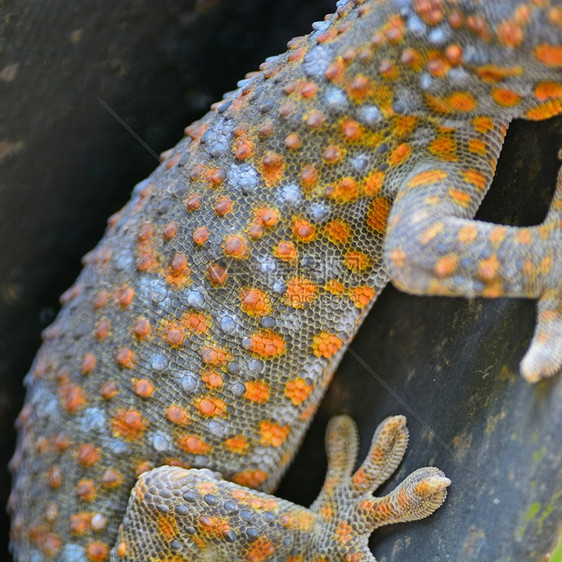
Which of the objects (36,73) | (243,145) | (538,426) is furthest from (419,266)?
(36,73)

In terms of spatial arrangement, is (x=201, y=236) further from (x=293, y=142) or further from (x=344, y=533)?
(x=344, y=533)

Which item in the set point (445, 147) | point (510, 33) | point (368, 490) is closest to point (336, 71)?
point (445, 147)

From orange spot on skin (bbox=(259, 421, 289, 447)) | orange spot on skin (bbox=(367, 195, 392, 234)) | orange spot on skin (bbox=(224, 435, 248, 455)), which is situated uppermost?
orange spot on skin (bbox=(367, 195, 392, 234))

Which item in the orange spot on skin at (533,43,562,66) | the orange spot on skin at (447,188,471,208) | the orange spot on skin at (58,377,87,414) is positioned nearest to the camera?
the orange spot on skin at (533,43,562,66)

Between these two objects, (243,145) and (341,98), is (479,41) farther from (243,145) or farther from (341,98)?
(243,145)

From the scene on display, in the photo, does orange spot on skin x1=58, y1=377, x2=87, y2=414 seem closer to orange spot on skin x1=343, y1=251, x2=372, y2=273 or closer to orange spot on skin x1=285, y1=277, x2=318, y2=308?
orange spot on skin x1=285, y1=277, x2=318, y2=308

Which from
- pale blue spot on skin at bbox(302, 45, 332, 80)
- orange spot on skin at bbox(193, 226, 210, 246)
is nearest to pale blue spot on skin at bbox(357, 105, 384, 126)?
pale blue spot on skin at bbox(302, 45, 332, 80)
